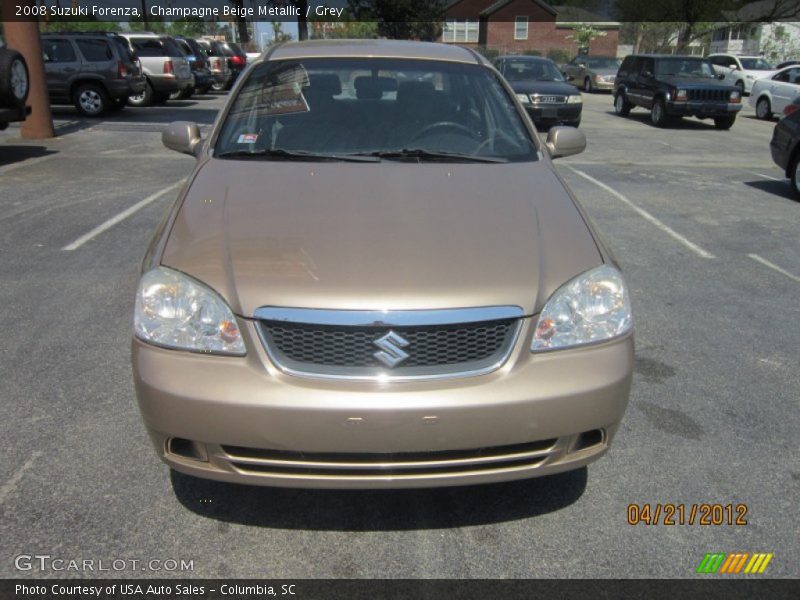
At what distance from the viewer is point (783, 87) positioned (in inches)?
800

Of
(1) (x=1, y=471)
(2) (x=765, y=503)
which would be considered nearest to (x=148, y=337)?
(1) (x=1, y=471)

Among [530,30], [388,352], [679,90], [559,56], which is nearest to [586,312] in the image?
[388,352]

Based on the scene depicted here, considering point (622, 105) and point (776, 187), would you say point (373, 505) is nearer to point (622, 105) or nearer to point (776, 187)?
point (776, 187)

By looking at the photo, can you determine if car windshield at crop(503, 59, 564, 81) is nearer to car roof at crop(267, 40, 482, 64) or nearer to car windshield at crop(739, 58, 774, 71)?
car roof at crop(267, 40, 482, 64)

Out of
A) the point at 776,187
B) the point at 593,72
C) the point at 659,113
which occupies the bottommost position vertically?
the point at 776,187

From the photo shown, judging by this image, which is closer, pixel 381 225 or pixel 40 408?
pixel 381 225

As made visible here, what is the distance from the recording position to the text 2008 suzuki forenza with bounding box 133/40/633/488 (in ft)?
7.79

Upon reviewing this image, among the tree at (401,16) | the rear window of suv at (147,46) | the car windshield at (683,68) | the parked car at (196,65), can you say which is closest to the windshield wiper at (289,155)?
the car windshield at (683,68)

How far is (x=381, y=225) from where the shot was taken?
9.29 feet

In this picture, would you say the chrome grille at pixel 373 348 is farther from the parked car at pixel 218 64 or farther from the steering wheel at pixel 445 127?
the parked car at pixel 218 64

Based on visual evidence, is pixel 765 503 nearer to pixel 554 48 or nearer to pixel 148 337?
pixel 148 337

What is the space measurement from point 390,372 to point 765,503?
174 centimetres

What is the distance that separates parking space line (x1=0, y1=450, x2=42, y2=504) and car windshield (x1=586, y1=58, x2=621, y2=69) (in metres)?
32.7
